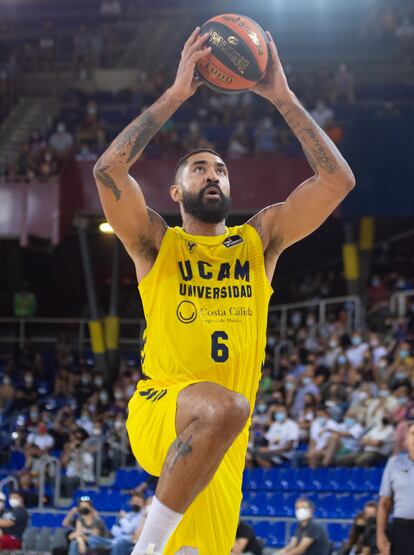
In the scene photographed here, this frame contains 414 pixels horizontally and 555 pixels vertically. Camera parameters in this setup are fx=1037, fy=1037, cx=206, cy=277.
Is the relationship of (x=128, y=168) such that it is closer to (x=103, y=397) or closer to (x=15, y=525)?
(x=15, y=525)

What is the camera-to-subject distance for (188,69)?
544cm

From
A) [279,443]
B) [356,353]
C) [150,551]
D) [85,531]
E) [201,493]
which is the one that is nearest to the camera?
[150,551]

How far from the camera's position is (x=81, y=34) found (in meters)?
33.2

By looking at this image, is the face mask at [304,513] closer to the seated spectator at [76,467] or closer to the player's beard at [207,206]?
the player's beard at [207,206]

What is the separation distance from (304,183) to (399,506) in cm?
432

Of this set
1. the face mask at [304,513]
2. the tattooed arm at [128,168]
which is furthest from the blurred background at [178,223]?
the tattooed arm at [128,168]

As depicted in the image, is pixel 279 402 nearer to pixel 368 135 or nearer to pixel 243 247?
pixel 368 135

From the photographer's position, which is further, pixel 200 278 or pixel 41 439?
pixel 41 439

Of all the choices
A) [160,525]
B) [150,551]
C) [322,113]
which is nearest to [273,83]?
[160,525]

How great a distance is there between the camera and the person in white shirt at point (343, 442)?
1595cm

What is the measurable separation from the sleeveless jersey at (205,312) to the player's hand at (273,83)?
0.85 meters

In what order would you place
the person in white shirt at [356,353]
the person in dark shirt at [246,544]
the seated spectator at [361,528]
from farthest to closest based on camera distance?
the person in white shirt at [356,353] < the person in dark shirt at [246,544] < the seated spectator at [361,528]

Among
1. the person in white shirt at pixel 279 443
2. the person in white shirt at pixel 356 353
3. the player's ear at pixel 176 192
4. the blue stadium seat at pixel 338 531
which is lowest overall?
the blue stadium seat at pixel 338 531

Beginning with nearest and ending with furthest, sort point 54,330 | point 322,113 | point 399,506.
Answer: point 399,506 < point 322,113 < point 54,330
